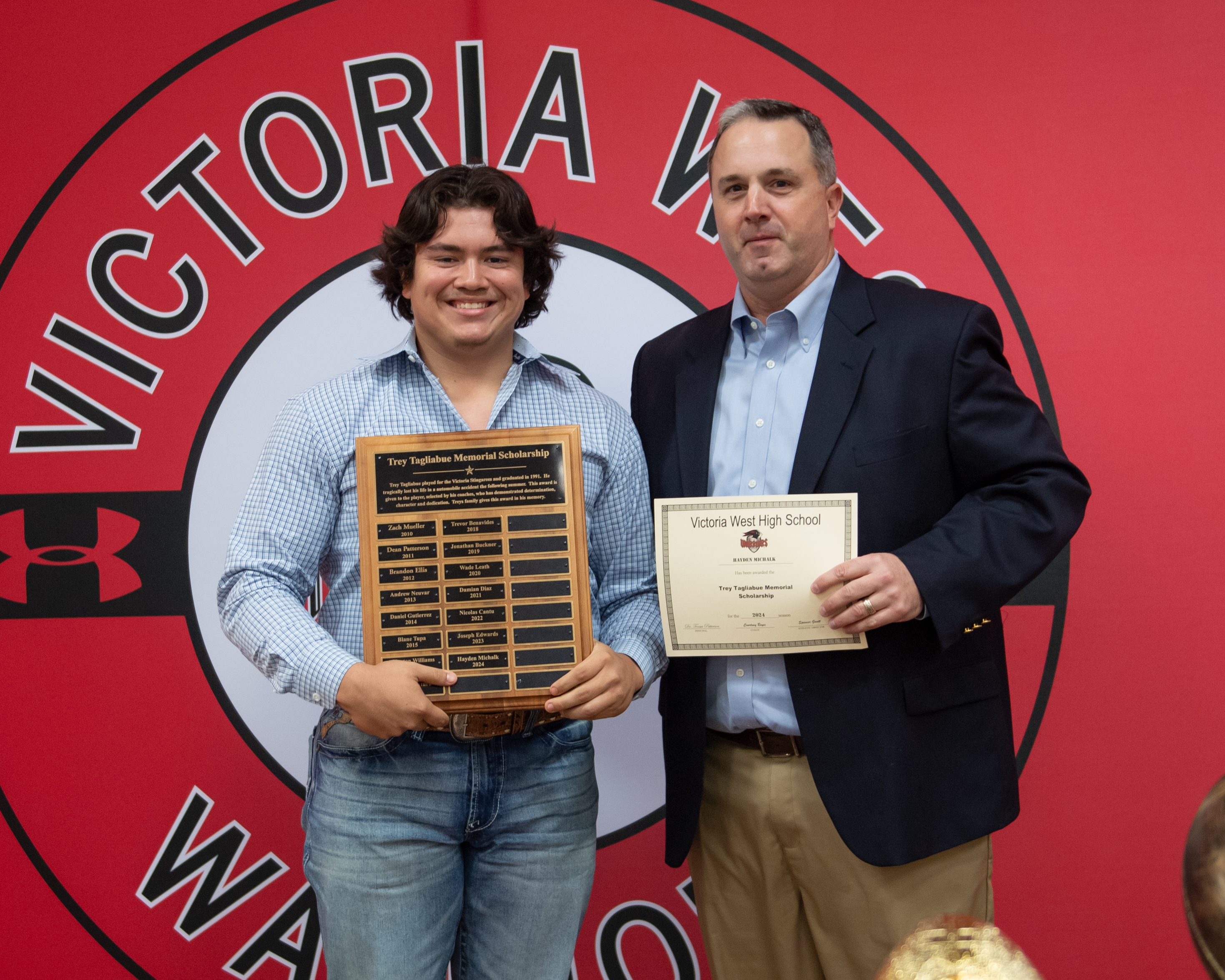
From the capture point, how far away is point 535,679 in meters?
1.46

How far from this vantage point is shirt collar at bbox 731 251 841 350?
1.74 meters

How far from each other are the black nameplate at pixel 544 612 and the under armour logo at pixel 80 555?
144cm

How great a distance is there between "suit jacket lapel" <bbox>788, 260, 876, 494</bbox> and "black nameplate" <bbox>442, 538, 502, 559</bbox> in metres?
0.50

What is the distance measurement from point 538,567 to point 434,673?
0.22m

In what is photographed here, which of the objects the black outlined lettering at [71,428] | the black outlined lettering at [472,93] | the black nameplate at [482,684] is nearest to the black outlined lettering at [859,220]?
the black outlined lettering at [472,93]

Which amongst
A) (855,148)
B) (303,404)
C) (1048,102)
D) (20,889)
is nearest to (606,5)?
(855,148)

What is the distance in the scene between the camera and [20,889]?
8.23 feet

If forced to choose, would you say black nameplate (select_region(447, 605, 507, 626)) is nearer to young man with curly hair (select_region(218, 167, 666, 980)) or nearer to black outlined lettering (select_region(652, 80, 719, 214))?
young man with curly hair (select_region(218, 167, 666, 980))

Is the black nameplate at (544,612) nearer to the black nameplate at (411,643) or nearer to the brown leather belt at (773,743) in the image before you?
the black nameplate at (411,643)

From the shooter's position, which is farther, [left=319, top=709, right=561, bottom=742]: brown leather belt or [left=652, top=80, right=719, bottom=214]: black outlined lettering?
[left=652, top=80, right=719, bottom=214]: black outlined lettering

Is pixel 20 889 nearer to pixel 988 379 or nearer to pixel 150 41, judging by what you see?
pixel 150 41

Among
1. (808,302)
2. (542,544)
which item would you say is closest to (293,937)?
(542,544)

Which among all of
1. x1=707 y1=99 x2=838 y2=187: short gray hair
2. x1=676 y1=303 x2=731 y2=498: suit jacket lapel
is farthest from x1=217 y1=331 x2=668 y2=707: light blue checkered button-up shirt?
x1=707 y1=99 x2=838 y2=187: short gray hair

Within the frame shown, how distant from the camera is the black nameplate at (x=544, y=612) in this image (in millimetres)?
1485
